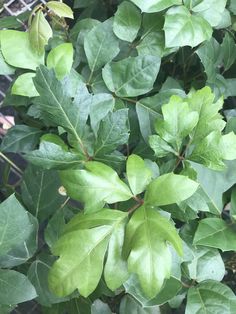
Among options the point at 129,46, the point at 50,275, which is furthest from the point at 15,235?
the point at 129,46

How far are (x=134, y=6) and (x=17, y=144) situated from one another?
32 centimetres

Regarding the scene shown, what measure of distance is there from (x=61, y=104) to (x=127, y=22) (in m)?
0.22

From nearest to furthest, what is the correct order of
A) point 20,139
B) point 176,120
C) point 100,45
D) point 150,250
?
point 150,250 < point 176,120 < point 100,45 < point 20,139

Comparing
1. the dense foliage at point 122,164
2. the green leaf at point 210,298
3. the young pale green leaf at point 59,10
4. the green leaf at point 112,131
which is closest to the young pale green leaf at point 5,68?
the dense foliage at point 122,164

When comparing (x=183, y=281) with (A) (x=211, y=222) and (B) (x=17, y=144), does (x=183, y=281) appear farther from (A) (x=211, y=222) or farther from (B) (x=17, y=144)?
(B) (x=17, y=144)

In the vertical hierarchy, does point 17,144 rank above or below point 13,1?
below

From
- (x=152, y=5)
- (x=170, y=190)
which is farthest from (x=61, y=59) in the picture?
(x=170, y=190)

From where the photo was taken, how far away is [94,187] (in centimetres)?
55

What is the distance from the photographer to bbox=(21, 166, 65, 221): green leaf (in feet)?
2.42

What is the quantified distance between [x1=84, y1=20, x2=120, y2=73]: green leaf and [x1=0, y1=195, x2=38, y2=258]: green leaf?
26cm

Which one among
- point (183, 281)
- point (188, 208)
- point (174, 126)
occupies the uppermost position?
point (174, 126)

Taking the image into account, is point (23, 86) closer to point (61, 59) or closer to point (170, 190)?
point (61, 59)

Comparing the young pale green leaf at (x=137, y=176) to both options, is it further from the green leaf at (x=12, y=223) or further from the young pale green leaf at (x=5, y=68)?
the young pale green leaf at (x=5, y=68)

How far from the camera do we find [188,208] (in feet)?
2.14
